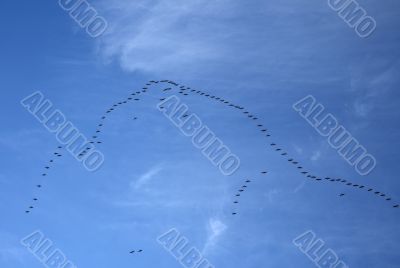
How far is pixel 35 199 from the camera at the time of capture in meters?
60.7

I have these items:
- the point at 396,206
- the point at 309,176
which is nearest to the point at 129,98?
the point at 309,176

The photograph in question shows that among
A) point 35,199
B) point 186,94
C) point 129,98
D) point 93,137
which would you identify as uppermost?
point 186,94

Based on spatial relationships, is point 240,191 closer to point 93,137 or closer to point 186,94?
point 186,94

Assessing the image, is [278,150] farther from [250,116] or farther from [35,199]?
[35,199]

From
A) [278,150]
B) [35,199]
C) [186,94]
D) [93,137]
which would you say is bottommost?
[35,199]

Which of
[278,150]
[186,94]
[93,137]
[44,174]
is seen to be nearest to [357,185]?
[278,150]

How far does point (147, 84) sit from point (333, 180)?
87.3 ft

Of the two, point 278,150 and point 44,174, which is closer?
point 44,174

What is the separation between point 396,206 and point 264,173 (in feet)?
56.8

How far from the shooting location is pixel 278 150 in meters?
65.1

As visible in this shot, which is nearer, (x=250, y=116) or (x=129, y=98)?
(x=129, y=98)

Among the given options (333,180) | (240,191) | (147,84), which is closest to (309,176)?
(333,180)

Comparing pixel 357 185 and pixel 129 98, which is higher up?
pixel 357 185

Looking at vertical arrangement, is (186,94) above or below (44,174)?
above
